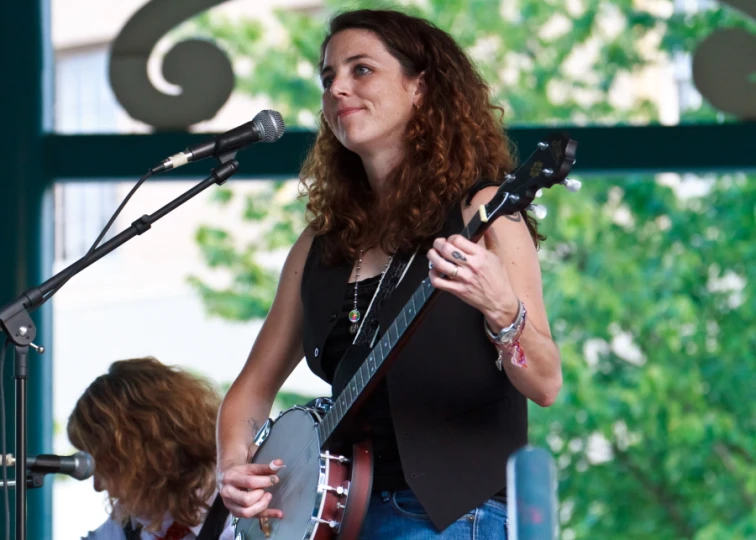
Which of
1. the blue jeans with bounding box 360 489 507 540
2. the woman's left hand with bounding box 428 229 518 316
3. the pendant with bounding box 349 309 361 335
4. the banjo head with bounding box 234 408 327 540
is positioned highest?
the pendant with bounding box 349 309 361 335

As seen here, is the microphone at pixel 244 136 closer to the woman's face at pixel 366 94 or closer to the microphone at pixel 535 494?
the woman's face at pixel 366 94

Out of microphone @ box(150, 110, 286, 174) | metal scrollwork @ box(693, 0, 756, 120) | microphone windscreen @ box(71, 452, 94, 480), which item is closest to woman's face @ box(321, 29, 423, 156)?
microphone @ box(150, 110, 286, 174)

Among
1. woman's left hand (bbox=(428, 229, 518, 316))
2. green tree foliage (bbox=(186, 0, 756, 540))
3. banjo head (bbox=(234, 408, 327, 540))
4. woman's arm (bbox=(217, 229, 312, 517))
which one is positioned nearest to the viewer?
woman's left hand (bbox=(428, 229, 518, 316))

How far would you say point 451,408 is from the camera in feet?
6.79

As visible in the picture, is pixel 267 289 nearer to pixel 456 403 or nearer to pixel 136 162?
pixel 136 162

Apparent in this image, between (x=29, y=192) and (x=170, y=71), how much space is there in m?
0.57

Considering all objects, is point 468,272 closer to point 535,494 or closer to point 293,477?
point 293,477

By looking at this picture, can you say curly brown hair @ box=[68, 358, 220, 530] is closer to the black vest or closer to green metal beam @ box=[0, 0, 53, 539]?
green metal beam @ box=[0, 0, 53, 539]

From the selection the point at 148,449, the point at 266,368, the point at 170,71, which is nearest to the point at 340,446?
the point at 266,368

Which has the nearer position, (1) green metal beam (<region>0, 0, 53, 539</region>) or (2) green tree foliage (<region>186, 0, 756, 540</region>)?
(1) green metal beam (<region>0, 0, 53, 539</region>)

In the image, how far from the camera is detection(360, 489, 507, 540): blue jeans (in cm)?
200

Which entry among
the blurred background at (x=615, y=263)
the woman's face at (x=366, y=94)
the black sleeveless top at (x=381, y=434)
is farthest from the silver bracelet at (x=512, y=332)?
the blurred background at (x=615, y=263)

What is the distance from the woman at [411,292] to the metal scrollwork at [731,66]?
1473mm

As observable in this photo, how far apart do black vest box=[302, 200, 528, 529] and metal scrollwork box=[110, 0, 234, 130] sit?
1.75 metres
